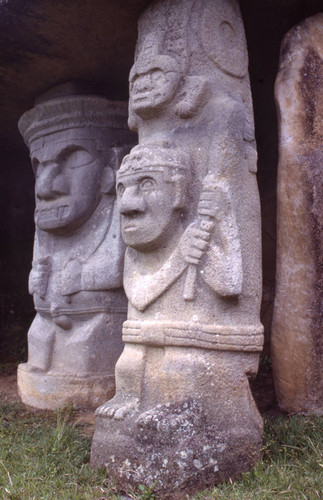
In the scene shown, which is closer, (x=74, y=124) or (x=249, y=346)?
(x=249, y=346)

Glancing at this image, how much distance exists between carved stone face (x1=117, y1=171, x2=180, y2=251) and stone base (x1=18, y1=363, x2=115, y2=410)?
1.54 m

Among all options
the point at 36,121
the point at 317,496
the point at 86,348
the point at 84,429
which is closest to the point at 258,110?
the point at 36,121

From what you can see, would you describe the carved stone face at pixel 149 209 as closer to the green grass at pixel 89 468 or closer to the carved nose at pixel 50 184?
the green grass at pixel 89 468

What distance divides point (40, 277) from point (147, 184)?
6.24 ft

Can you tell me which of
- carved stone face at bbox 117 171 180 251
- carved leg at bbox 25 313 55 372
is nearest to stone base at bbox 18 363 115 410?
carved leg at bbox 25 313 55 372

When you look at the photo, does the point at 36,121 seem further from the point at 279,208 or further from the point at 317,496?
the point at 317,496

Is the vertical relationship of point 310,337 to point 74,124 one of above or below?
below

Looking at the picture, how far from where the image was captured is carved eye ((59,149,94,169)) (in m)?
4.64

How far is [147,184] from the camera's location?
3.17 meters

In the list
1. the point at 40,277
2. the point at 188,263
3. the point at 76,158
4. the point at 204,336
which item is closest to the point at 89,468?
the point at 204,336

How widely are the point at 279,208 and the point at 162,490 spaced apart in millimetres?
2148

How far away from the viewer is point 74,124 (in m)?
4.65

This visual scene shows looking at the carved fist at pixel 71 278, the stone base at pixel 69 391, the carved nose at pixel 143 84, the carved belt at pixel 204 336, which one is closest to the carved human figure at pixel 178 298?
the carved belt at pixel 204 336

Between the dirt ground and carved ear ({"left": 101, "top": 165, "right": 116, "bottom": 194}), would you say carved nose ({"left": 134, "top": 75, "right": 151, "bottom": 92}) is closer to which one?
carved ear ({"left": 101, "top": 165, "right": 116, "bottom": 194})
